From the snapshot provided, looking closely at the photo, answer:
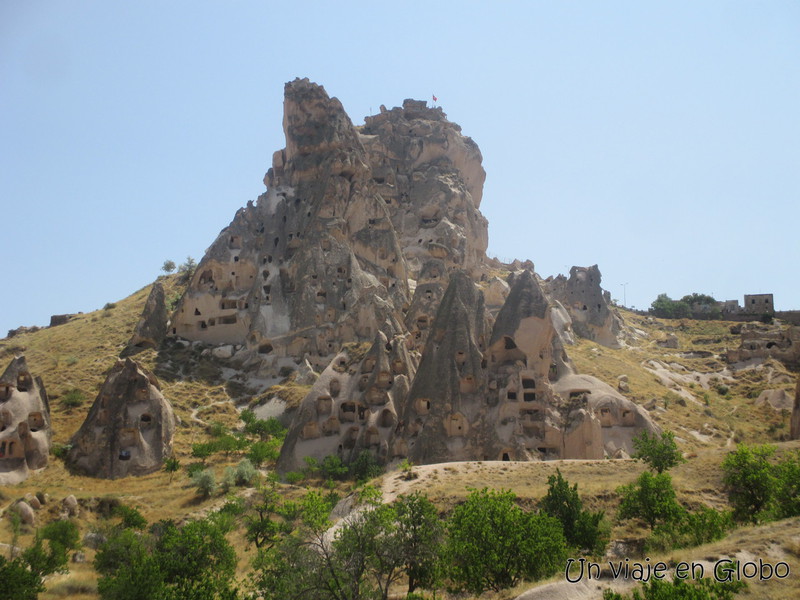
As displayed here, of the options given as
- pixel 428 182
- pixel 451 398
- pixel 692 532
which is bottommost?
pixel 692 532

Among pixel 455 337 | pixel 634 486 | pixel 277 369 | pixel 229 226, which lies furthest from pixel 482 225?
pixel 634 486

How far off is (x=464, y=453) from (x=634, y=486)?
11659 millimetres

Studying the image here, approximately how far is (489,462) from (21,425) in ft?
87.8

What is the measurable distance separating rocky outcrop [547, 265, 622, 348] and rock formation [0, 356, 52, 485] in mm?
51731

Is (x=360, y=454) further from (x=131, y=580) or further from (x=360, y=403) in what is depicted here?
(x=131, y=580)

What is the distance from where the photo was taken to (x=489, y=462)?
33.2 metres

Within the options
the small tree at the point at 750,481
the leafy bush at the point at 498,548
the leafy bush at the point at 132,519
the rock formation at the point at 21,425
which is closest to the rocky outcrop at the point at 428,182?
the rock formation at the point at 21,425

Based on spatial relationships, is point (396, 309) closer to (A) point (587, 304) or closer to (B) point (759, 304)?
(A) point (587, 304)

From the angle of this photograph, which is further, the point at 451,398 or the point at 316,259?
the point at 316,259

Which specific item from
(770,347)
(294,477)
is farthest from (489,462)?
(770,347)

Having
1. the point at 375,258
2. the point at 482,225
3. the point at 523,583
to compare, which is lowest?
the point at 523,583

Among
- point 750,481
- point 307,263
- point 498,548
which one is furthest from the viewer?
point 307,263

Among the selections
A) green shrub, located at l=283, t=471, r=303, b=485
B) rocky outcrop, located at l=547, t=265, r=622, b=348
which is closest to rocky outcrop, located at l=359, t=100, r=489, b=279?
rocky outcrop, located at l=547, t=265, r=622, b=348

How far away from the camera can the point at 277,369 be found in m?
58.9
